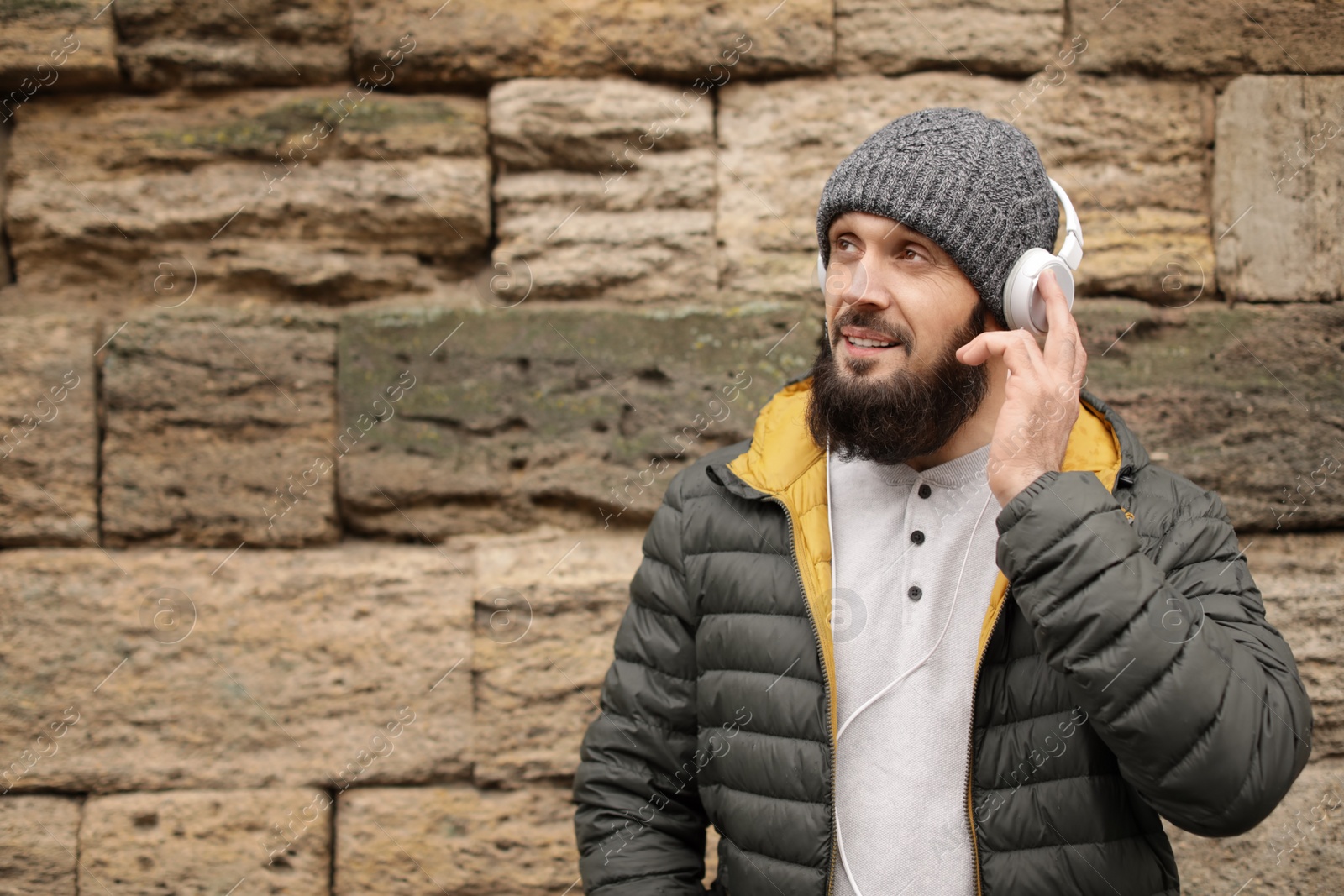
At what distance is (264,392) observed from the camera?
294 centimetres

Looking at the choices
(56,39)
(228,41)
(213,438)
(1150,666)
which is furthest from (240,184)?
(1150,666)

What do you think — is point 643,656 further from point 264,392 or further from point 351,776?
point 264,392

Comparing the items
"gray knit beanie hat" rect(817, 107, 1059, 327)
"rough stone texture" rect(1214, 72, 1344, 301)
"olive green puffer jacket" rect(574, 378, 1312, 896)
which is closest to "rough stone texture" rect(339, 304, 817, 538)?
"olive green puffer jacket" rect(574, 378, 1312, 896)

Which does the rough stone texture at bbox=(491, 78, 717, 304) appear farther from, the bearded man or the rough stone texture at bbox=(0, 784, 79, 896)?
the rough stone texture at bbox=(0, 784, 79, 896)

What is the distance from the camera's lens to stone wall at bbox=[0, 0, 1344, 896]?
2.84 meters

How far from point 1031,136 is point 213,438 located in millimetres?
2786

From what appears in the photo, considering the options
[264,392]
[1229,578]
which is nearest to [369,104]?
[264,392]

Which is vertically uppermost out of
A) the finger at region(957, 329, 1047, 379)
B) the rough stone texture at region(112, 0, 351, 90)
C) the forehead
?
the rough stone texture at region(112, 0, 351, 90)

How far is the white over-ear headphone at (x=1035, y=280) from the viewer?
5.91 feet

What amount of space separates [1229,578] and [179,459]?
2.84 meters

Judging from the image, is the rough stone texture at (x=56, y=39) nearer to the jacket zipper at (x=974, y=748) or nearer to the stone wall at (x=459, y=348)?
the stone wall at (x=459, y=348)

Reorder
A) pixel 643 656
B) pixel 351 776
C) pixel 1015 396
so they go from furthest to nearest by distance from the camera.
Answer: pixel 351 776
pixel 643 656
pixel 1015 396

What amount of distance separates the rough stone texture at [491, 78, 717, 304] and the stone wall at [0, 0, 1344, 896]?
0.04 ft

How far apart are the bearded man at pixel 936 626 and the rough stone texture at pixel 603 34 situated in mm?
1193
